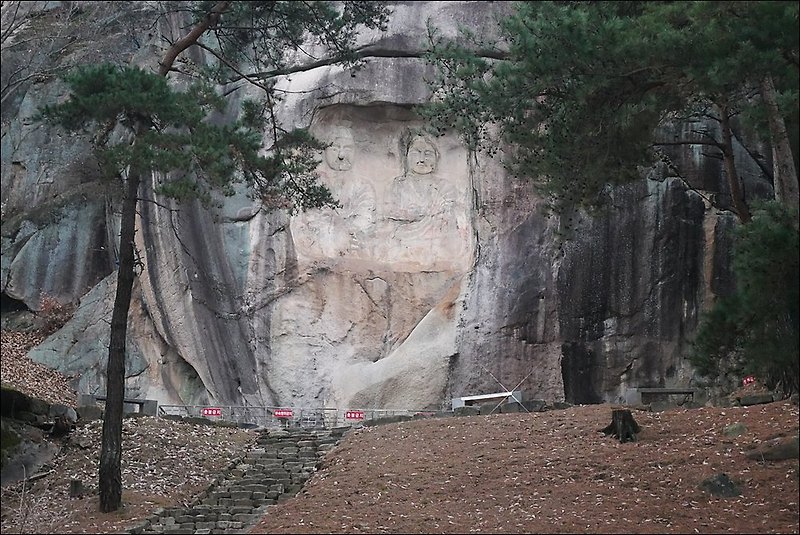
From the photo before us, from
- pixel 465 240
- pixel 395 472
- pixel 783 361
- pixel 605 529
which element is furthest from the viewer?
pixel 465 240

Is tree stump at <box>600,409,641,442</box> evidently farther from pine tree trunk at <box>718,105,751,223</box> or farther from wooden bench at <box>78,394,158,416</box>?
wooden bench at <box>78,394,158,416</box>

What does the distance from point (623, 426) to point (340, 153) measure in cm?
1232

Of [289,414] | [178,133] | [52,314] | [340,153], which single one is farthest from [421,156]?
[178,133]

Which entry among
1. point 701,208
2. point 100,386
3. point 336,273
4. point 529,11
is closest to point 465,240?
point 336,273

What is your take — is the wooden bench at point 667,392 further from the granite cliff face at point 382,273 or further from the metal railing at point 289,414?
the metal railing at point 289,414

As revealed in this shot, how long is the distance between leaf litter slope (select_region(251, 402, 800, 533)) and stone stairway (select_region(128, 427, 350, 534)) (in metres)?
0.38

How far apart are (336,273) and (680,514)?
43.2 feet

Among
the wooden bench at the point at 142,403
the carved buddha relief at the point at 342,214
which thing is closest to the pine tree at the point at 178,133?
the wooden bench at the point at 142,403

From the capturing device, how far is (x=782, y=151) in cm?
1155

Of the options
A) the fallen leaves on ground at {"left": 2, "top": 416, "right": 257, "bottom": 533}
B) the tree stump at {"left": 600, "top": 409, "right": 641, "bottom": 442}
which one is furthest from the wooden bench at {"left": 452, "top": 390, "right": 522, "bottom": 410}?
the tree stump at {"left": 600, "top": 409, "right": 641, "bottom": 442}

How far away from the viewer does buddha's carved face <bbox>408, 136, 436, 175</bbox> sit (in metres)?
23.9

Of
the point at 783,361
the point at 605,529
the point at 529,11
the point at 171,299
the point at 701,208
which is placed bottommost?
the point at 605,529

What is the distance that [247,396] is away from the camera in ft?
70.8

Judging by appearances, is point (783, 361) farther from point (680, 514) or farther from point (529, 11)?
point (529, 11)
